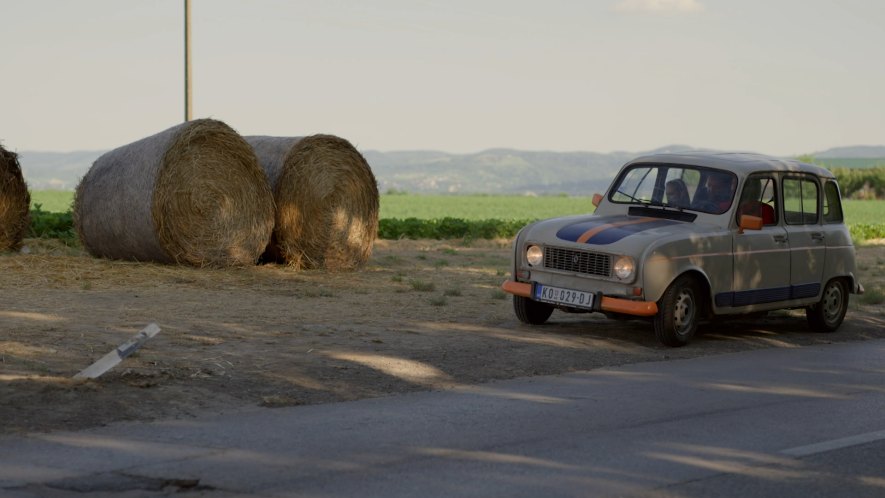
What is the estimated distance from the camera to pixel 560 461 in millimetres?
7445

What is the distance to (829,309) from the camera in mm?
14734

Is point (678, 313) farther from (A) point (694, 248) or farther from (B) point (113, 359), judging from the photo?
(B) point (113, 359)

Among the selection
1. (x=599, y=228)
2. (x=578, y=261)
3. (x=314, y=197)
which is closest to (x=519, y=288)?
(x=578, y=261)

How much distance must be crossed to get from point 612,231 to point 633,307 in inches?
36.0

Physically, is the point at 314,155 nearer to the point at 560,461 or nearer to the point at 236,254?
the point at 236,254

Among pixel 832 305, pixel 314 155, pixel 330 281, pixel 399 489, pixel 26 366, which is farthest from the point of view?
pixel 314 155

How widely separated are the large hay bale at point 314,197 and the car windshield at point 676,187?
682cm

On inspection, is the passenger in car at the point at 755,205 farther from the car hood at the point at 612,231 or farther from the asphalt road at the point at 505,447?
the asphalt road at the point at 505,447

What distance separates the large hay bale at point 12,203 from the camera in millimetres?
20344

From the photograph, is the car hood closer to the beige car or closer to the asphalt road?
the beige car

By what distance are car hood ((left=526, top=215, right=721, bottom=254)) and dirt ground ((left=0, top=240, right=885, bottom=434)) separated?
37.5 inches

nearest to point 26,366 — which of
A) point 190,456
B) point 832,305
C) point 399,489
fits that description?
point 190,456

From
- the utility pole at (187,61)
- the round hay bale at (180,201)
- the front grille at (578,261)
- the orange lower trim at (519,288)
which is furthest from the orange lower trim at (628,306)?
the utility pole at (187,61)

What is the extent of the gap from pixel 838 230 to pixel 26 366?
29.4 feet
